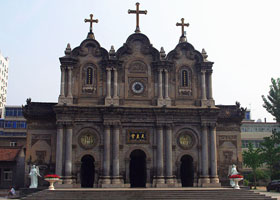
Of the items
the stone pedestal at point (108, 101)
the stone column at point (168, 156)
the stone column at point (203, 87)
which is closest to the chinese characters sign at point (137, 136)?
the stone column at point (168, 156)

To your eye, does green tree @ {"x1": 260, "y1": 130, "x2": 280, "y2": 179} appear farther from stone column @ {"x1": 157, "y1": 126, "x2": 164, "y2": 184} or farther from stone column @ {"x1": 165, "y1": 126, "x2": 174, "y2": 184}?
stone column @ {"x1": 157, "y1": 126, "x2": 164, "y2": 184}

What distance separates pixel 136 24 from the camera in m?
39.9

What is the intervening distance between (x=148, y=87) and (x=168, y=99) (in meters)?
2.35

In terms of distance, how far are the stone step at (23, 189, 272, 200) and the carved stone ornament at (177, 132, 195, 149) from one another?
7.10m

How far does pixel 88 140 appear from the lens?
36469 millimetres

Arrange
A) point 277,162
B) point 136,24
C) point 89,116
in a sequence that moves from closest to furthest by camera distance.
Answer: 1. point 89,116
2. point 136,24
3. point 277,162

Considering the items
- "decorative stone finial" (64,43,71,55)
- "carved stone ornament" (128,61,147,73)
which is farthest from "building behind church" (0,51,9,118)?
"carved stone ornament" (128,61,147,73)

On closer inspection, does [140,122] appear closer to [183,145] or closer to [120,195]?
[183,145]

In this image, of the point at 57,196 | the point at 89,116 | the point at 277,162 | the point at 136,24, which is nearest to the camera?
the point at 57,196

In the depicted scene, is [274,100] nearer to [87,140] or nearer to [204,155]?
[204,155]

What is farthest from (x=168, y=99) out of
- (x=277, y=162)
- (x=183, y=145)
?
(x=277, y=162)

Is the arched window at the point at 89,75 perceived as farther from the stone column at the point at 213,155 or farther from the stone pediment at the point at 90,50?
the stone column at the point at 213,155

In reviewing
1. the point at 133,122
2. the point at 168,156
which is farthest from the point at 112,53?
the point at 168,156

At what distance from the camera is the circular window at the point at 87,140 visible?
36.3 metres
